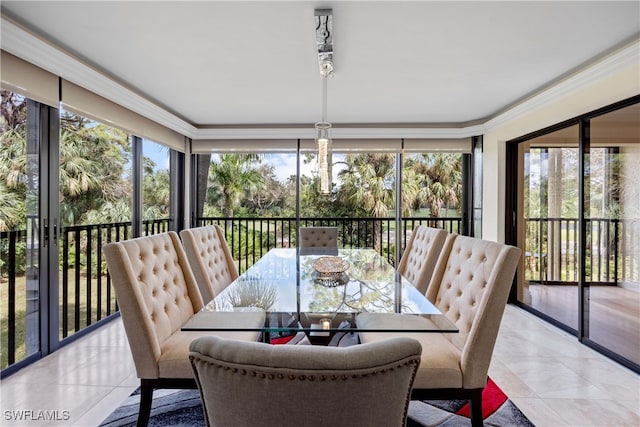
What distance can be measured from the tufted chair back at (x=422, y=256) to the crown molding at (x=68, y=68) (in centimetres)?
298

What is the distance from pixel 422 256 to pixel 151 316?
6.01ft

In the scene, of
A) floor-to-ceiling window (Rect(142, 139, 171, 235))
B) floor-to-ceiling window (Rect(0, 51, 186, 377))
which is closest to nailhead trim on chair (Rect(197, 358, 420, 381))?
floor-to-ceiling window (Rect(0, 51, 186, 377))

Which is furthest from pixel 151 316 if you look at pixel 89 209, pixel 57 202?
pixel 89 209

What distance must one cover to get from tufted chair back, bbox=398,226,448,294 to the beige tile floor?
0.81 meters

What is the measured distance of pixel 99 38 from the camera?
7.27 feet

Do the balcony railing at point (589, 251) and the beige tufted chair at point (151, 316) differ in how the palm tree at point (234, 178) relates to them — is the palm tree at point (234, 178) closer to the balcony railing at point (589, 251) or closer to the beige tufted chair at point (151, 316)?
the beige tufted chair at point (151, 316)

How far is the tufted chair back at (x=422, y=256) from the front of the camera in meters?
2.31

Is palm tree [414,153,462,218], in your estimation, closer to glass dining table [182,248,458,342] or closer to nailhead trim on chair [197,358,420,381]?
glass dining table [182,248,458,342]

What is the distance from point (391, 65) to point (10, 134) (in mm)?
2903

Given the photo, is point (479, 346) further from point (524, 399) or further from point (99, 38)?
point (99, 38)

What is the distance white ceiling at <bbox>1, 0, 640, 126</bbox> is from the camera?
1884mm

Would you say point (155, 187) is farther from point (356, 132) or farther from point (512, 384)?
point (512, 384)

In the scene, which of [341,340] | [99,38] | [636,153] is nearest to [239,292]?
[341,340]

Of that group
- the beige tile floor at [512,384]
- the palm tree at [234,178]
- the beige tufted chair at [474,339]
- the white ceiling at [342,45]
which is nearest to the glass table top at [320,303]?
the beige tufted chair at [474,339]
